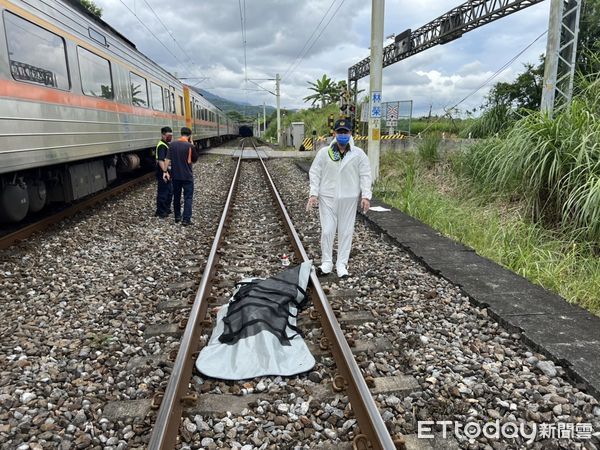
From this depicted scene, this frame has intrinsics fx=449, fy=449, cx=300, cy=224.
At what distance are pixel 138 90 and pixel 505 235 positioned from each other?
351 inches

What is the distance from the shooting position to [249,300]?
376cm

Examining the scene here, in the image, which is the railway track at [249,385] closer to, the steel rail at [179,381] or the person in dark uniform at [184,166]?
the steel rail at [179,381]

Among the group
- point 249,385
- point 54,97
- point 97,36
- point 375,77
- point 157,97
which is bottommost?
point 249,385

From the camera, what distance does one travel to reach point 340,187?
476 cm

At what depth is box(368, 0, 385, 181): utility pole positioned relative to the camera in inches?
391

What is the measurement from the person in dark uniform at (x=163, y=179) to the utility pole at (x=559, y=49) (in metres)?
7.14

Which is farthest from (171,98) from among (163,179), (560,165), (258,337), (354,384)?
(354,384)

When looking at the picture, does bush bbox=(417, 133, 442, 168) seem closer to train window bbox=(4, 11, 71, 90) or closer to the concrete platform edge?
the concrete platform edge

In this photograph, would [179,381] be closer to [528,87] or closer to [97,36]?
[97,36]

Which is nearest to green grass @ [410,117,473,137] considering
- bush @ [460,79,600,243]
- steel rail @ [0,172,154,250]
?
bush @ [460,79,600,243]

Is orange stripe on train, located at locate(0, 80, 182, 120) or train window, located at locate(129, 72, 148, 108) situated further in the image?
train window, located at locate(129, 72, 148, 108)

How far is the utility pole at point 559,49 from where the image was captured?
881 cm

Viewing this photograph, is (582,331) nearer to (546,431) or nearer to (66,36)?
(546,431)

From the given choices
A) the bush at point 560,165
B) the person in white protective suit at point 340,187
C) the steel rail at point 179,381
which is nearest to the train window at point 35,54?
the steel rail at point 179,381
